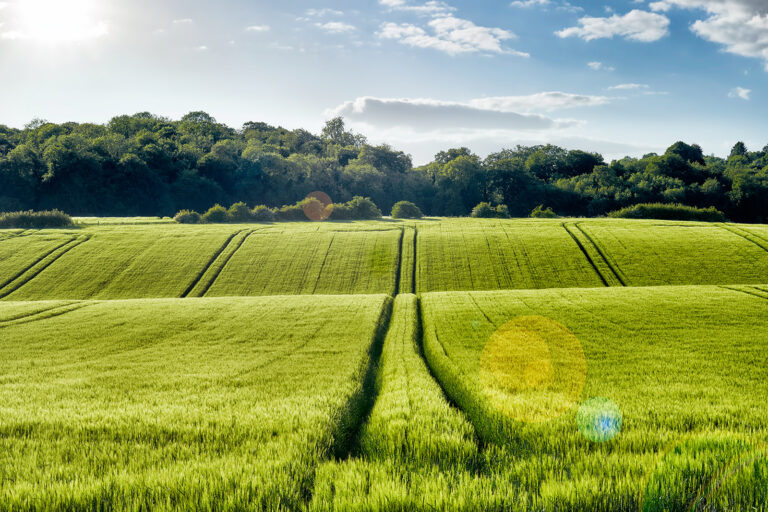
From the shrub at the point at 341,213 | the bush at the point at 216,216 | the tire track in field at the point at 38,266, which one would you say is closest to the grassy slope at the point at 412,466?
the tire track in field at the point at 38,266

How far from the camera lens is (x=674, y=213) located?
272ft

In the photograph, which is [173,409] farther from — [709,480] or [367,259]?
[367,259]

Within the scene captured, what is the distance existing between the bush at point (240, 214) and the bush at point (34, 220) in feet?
81.4

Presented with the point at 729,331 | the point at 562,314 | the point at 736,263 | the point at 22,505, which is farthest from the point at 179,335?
the point at 736,263

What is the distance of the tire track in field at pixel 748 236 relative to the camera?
47.9 m

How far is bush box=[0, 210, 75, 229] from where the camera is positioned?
65.4 m

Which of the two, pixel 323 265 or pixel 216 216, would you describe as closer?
pixel 323 265

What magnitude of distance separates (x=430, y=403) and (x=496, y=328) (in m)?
13.0

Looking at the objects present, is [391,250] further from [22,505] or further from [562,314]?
[22,505]

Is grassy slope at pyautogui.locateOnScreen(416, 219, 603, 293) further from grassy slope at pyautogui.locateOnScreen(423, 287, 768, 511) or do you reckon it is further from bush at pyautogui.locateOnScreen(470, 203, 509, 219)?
bush at pyautogui.locateOnScreen(470, 203, 509, 219)

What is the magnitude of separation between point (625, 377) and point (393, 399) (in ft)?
24.4

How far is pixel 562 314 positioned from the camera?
83.9 ft

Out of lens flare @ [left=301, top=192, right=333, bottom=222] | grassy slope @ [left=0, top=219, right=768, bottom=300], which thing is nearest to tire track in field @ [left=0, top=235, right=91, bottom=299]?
grassy slope @ [left=0, top=219, right=768, bottom=300]

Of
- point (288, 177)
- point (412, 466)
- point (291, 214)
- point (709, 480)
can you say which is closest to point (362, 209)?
point (291, 214)
